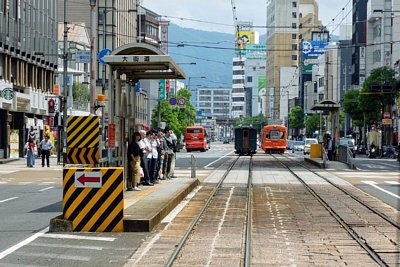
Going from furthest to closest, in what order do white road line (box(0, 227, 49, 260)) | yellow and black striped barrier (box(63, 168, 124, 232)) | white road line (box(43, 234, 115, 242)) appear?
1. yellow and black striped barrier (box(63, 168, 124, 232))
2. white road line (box(43, 234, 115, 242))
3. white road line (box(0, 227, 49, 260))

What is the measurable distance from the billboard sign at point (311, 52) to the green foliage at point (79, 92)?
99.3 metres

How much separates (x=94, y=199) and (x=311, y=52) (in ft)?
585

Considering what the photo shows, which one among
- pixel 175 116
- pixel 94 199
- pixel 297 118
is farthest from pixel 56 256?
pixel 297 118

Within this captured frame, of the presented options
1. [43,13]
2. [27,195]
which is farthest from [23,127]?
[27,195]

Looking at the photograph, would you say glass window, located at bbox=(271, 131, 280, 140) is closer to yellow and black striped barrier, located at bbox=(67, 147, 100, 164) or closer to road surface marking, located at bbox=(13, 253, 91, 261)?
yellow and black striped barrier, located at bbox=(67, 147, 100, 164)

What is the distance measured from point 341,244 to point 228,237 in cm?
196

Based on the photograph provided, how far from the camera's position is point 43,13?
7162 cm

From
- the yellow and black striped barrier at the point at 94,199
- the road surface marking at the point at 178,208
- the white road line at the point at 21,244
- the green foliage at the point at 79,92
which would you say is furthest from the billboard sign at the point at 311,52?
the white road line at the point at 21,244

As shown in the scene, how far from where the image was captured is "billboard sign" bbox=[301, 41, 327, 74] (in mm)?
191250

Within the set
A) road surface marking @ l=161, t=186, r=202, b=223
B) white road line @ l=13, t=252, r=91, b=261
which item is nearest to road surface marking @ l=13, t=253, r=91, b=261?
white road line @ l=13, t=252, r=91, b=261

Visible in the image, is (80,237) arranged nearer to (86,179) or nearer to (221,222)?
(86,179)

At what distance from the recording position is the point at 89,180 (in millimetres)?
16234

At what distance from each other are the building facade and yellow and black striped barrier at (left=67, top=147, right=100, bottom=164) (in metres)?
38.0

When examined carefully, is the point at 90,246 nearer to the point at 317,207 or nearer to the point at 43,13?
the point at 317,207
